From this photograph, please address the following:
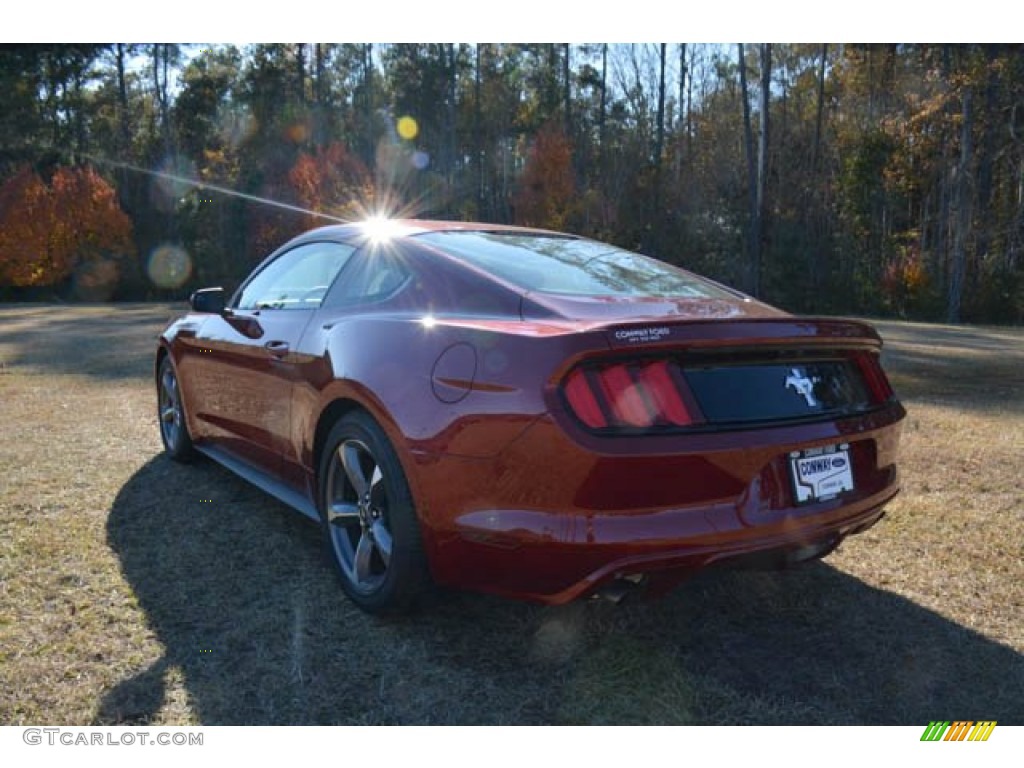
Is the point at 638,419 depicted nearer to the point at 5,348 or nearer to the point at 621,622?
the point at 621,622

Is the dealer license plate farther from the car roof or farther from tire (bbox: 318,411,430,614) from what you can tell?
the car roof

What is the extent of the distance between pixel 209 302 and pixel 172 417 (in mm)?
1114

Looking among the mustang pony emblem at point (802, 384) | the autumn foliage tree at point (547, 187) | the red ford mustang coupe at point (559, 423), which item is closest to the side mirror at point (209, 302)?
the red ford mustang coupe at point (559, 423)

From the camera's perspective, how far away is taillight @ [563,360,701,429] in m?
2.12

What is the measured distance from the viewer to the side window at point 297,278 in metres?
3.45

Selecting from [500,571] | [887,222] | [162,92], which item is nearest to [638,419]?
[500,571]

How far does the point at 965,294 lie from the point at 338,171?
2500cm

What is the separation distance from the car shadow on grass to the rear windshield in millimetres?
1151

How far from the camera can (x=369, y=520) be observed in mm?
2799

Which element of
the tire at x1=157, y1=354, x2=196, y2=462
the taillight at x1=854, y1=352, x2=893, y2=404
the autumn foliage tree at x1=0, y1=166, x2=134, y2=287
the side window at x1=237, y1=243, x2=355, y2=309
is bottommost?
the tire at x1=157, y1=354, x2=196, y2=462

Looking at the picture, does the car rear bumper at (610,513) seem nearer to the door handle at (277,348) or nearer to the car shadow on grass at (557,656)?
the car shadow on grass at (557,656)

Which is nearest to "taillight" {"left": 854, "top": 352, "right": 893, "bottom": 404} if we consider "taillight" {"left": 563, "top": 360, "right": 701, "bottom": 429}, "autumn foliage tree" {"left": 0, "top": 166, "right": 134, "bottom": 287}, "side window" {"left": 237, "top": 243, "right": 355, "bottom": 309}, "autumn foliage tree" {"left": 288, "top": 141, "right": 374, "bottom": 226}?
"taillight" {"left": 563, "top": 360, "right": 701, "bottom": 429}

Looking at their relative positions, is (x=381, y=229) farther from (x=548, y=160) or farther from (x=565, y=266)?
(x=548, y=160)

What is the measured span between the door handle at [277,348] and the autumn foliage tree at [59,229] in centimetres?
3517
